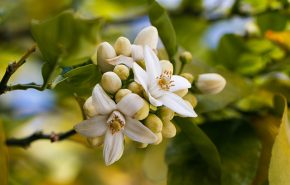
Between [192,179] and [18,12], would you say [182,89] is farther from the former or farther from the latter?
[18,12]

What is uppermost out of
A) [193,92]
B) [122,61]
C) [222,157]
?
[122,61]

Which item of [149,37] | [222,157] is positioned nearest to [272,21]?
[222,157]

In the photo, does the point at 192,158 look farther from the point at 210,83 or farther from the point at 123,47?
the point at 123,47

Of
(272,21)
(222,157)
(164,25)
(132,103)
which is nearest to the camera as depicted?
(132,103)

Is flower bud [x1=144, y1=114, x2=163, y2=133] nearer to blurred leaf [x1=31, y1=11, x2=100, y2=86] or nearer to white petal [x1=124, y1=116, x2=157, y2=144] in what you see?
white petal [x1=124, y1=116, x2=157, y2=144]

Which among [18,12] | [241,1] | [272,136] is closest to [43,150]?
[18,12]

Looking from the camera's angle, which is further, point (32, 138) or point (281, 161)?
point (32, 138)

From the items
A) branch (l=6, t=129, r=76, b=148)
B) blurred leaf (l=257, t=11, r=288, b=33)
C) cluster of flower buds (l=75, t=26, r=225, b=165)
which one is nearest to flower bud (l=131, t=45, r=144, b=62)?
cluster of flower buds (l=75, t=26, r=225, b=165)
